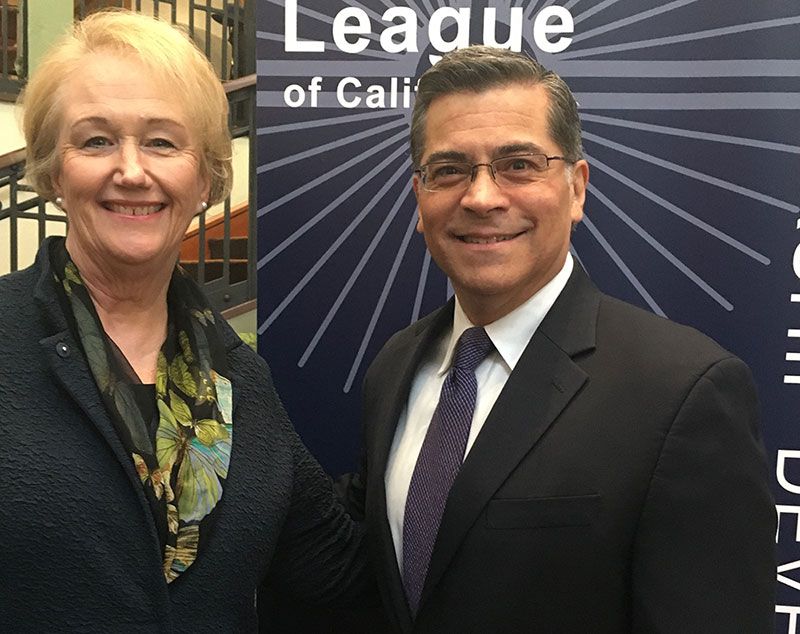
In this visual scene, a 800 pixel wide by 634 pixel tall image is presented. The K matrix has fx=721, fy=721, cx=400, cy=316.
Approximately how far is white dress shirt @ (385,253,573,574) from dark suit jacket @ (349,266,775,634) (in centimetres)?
6

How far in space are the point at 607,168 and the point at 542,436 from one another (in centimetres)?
104

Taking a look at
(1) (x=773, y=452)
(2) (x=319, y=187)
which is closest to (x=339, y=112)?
(2) (x=319, y=187)

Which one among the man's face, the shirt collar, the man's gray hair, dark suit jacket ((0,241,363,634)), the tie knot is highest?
the man's gray hair

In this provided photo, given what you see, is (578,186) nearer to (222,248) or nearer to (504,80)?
(504,80)

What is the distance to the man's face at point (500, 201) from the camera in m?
1.32

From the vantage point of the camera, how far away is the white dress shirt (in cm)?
136

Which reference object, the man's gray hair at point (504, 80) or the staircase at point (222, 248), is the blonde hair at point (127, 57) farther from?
the staircase at point (222, 248)

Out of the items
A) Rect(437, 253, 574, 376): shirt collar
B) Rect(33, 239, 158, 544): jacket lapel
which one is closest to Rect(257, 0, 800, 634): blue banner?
Rect(437, 253, 574, 376): shirt collar

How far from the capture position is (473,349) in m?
1.38

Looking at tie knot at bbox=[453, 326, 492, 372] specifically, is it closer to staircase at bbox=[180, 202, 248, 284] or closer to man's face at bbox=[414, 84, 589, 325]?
man's face at bbox=[414, 84, 589, 325]

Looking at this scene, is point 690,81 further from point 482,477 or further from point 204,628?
point 204,628

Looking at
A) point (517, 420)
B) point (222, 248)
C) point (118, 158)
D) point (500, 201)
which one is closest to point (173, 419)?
point (118, 158)

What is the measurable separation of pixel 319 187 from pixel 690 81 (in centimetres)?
106

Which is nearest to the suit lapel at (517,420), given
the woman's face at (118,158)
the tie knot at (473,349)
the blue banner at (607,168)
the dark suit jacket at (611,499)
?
the dark suit jacket at (611,499)
